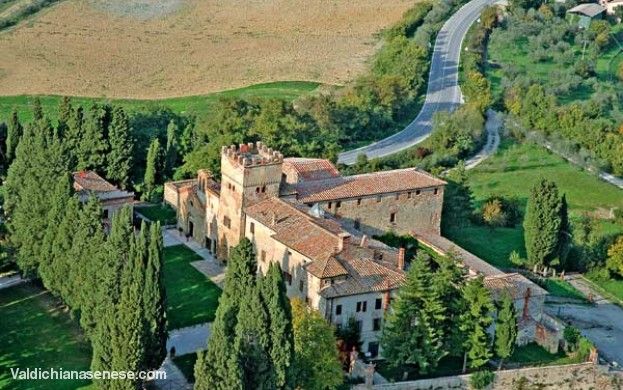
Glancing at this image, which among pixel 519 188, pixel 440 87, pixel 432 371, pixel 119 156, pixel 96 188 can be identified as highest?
pixel 119 156

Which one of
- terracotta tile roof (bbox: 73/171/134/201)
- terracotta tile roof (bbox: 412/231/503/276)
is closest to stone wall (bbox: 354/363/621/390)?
terracotta tile roof (bbox: 412/231/503/276)

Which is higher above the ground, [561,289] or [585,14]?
[585,14]

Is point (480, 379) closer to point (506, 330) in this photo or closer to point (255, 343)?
point (506, 330)

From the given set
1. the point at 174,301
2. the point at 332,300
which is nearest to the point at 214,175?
the point at 174,301

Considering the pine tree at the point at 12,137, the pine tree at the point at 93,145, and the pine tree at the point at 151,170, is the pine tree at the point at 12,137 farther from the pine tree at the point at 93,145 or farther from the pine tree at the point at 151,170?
the pine tree at the point at 151,170

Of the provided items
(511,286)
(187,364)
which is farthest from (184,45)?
(187,364)

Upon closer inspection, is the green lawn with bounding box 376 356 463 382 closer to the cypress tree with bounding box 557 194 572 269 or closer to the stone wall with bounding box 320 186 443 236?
the stone wall with bounding box 320 186 443 236

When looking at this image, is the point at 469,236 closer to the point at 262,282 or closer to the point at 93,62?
the point at 262,282
